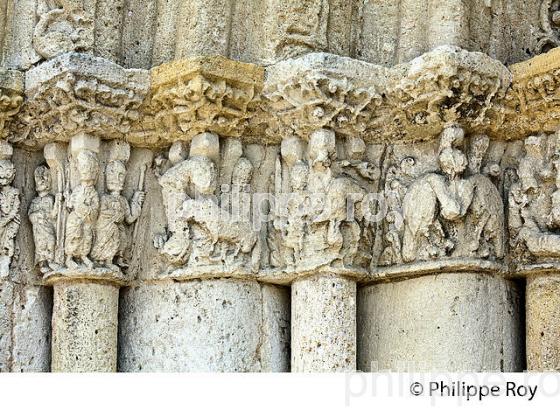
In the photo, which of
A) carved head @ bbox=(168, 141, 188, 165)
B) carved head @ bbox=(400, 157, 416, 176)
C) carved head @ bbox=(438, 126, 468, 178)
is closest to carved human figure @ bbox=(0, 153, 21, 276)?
carved head @ bbox=(168, 141, 188, 165)

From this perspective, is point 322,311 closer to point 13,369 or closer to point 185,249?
point 185,249

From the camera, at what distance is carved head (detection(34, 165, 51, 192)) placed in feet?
20.6

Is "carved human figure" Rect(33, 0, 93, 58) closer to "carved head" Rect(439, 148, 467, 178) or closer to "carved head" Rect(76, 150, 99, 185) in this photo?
"carved head" Rect(76, 150, 99, 185)

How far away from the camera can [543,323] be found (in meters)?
5.85

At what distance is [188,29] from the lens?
6.14 metres

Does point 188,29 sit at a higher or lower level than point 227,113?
higher

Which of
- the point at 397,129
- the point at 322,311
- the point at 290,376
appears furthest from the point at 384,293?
the point at 290,376

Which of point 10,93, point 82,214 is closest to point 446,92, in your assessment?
point 82,214

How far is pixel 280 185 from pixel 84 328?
1056 millimetres

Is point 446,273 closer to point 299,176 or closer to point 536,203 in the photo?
point 536,203

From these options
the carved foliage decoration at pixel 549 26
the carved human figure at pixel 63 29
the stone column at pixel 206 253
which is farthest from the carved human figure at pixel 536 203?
the carved human figure at pixel 63 29

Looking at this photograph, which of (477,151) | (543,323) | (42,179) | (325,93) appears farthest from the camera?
(42,179)

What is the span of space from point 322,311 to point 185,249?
667 mm

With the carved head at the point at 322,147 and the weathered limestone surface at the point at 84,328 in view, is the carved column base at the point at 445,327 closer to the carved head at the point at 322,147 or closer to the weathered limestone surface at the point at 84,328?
the carved head at the point at 322,147
